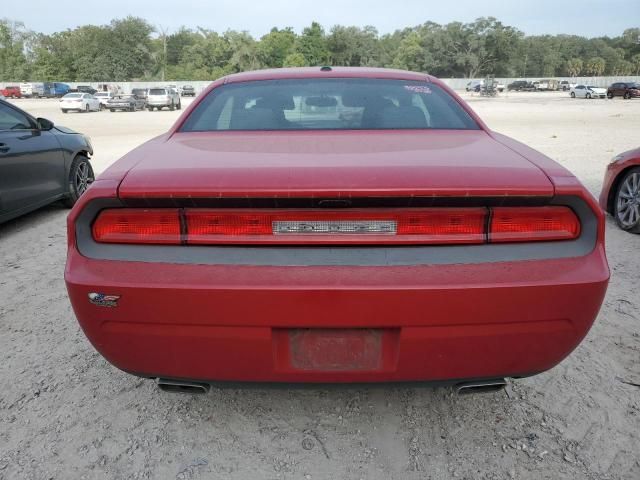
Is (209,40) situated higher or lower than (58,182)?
higher

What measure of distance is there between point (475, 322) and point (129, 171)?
137 centimetres

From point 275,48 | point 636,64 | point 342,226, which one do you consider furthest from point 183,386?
point 636,64

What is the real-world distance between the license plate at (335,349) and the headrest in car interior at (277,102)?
5.01 feet

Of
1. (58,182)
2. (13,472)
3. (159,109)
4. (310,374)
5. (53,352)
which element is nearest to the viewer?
(310,374)

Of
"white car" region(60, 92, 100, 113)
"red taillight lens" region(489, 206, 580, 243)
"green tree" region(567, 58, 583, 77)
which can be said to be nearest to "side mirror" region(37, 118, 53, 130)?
"red taillight lens" region(489, 206, 580, 243)

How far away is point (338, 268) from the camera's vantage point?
175 cm

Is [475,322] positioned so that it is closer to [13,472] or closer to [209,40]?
[13,472]

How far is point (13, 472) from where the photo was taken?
6.72ft

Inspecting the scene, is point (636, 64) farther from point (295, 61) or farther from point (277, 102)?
point (277, 102)

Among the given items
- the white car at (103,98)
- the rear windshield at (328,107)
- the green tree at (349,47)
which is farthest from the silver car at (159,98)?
the green tree at (349,47)

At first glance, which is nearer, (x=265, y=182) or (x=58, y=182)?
(x=265, y=182)

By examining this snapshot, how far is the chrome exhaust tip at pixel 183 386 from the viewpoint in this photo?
6.51ft

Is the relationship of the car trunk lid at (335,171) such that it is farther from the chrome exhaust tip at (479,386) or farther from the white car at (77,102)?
the white car at (77,102)

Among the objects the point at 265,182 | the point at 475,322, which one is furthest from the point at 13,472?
the point at 475,322
